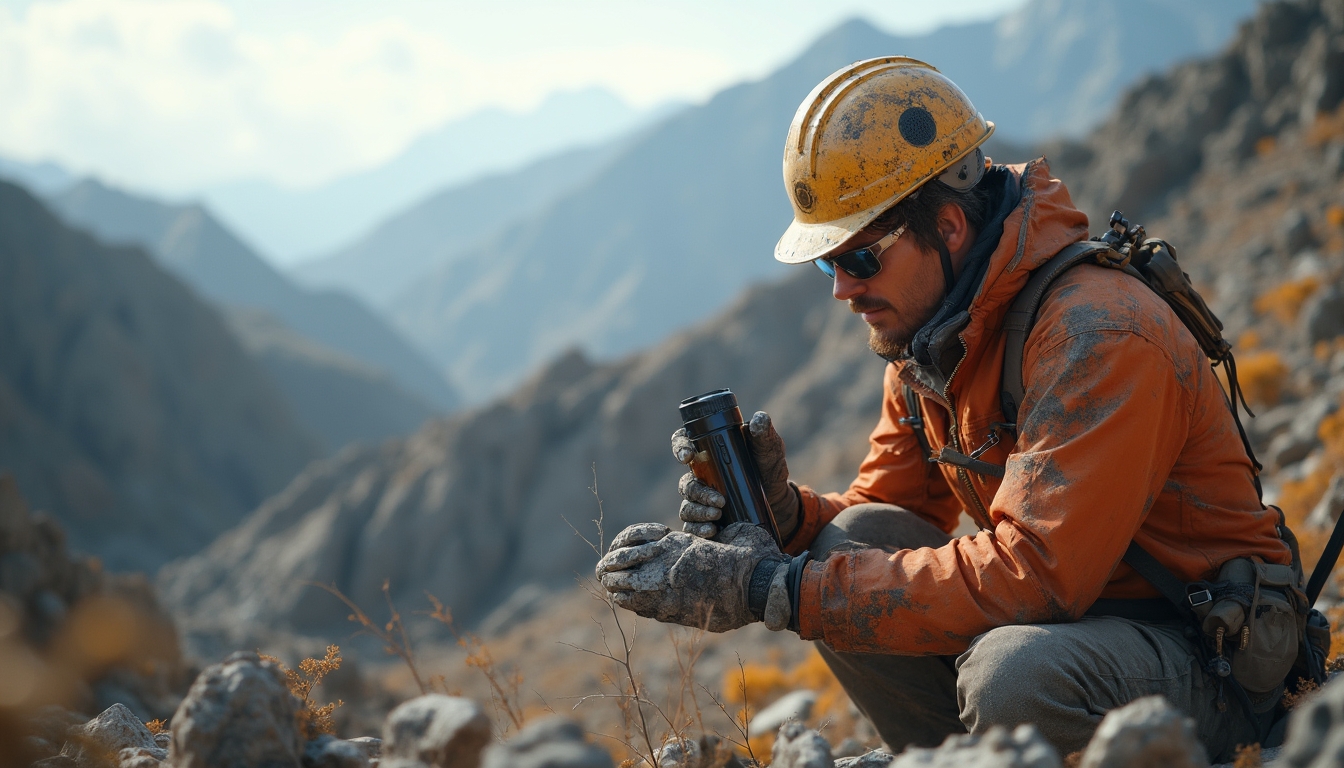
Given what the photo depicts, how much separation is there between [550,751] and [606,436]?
27825 millimetres

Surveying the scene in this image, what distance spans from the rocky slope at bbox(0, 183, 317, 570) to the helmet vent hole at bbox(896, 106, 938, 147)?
43.1 meters

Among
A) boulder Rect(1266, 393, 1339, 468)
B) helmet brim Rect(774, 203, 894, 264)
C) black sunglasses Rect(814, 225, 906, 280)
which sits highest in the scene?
helmet brim Rect(774, 203, 894, 264)

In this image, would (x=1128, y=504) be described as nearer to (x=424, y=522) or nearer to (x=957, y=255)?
(x=957, y=255)

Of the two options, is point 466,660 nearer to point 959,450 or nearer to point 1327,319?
point 959,450

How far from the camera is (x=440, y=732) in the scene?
6.56ft

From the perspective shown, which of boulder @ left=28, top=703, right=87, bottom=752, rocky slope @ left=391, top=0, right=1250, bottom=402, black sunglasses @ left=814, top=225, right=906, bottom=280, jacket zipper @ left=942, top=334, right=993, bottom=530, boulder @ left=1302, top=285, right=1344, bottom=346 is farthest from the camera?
rocky slope @ left=391, top=0, right=1250, bottom=402

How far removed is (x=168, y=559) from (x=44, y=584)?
3327 cm

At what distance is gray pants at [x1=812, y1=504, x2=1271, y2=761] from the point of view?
252 centimetres

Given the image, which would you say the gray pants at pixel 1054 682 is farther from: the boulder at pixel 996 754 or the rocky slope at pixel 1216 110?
the rocky slope at pixel 1216 110

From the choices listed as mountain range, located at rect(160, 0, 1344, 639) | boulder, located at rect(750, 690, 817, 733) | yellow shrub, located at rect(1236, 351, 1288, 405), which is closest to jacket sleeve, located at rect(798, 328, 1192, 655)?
boulder, located at rect(750, 690, 817, 733)

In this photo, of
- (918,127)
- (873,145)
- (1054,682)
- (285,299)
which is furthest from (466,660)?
(285,299)

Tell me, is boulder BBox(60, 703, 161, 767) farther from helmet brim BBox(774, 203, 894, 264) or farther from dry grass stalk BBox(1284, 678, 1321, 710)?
dry grass stalk BBox(1284, 678, 1321, 710)

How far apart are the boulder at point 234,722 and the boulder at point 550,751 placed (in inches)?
27.2

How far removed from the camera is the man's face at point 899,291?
127 inches
